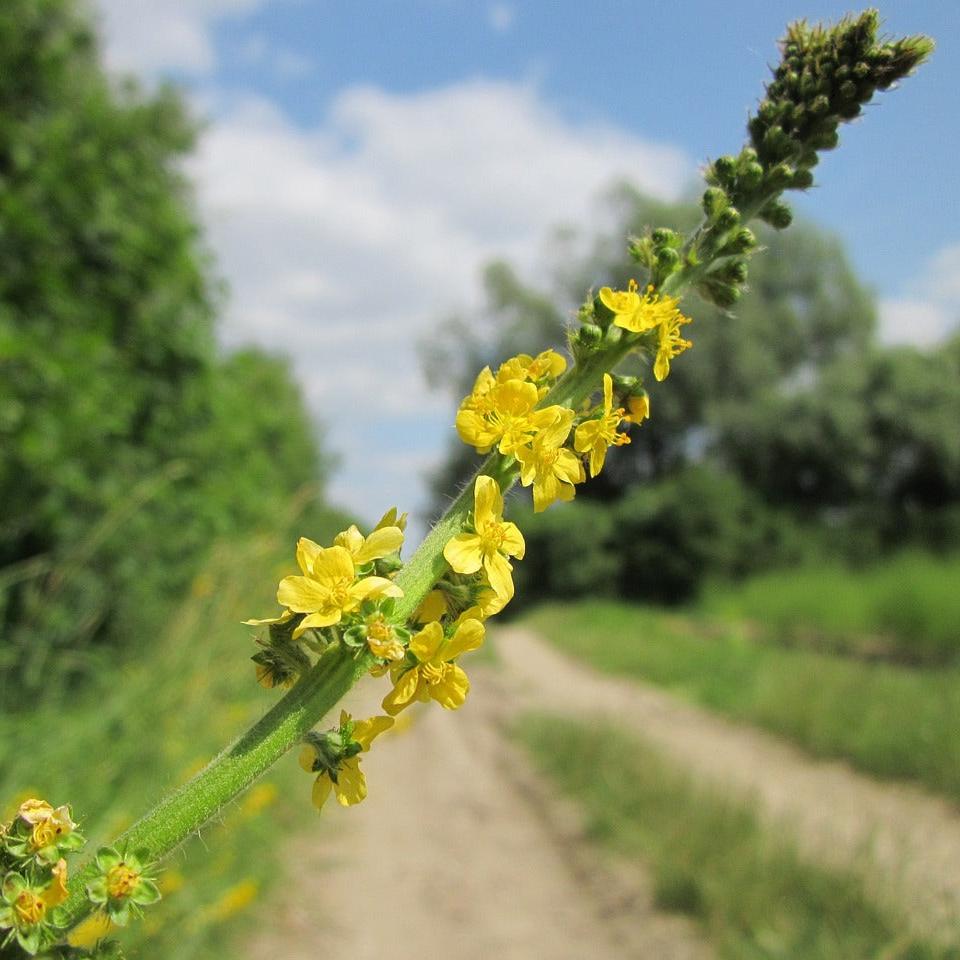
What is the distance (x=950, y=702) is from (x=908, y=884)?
6069 mm

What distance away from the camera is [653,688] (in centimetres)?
1602

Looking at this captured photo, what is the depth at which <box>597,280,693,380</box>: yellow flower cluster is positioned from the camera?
1.05m

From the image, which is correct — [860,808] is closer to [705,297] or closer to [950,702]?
[950,702]

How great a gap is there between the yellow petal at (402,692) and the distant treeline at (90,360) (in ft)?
11.0

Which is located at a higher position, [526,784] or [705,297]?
Answer: [526,784]

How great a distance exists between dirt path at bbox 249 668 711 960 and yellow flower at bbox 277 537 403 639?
5621mm

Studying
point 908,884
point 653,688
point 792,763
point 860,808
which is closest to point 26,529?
point 908,884

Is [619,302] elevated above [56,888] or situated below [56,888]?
above

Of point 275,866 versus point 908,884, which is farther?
point 275,866

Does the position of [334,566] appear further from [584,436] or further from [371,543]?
[584,436]

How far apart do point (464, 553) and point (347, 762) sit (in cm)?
27

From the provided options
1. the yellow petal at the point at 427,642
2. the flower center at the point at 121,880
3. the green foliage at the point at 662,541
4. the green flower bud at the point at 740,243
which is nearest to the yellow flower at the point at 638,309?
the green flower bud at the point at 740,243

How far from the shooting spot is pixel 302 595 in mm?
939

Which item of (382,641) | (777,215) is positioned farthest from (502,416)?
(777,215)
